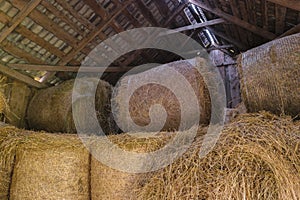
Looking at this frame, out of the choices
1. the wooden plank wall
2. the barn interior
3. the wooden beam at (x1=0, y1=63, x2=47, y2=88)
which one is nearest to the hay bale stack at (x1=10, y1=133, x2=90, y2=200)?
the barn interior

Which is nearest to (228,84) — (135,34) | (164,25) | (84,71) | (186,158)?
(164,25)

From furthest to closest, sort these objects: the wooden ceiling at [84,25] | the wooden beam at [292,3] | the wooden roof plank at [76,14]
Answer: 1. the wooden roof plank at [76,14]
2. the wooden ceiling at [84,25]
3. the wooden beam at [292,3]

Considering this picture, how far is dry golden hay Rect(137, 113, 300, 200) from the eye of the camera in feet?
4.26

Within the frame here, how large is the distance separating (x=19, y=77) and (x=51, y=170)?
1995 millimetres

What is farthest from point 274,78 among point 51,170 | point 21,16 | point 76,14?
point 21,16

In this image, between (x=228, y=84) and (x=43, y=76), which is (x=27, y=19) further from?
(x=228, y=84)

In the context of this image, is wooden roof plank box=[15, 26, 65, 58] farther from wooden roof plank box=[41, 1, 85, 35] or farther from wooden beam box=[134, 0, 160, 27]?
wooden beam box=[134, 0, 160, 27]

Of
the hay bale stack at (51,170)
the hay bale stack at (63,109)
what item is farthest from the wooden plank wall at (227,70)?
the hay bale stack at (51,170)

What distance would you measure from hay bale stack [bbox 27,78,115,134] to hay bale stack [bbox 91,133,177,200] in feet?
3.88

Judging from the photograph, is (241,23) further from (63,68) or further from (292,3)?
(63,68)

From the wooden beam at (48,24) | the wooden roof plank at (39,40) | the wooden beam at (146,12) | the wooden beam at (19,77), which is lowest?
the wooden beam at (19,77)

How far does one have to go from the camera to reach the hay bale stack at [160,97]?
2.38m

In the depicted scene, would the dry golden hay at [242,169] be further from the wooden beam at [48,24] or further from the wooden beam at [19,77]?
the wooden beam at [19,77]

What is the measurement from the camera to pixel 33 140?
6.79 ft
